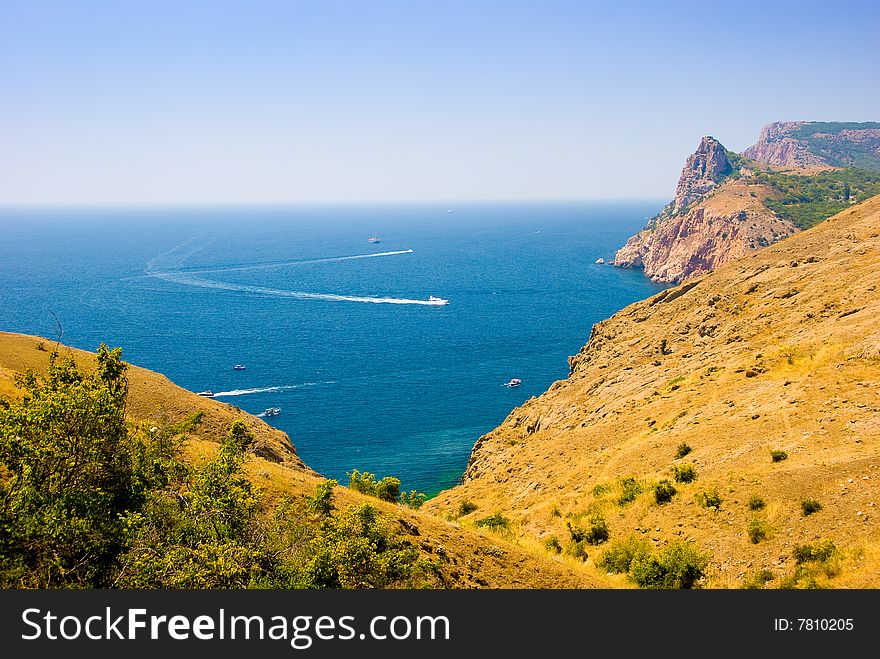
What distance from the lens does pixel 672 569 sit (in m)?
23.4

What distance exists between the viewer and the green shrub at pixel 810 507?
2452 cm

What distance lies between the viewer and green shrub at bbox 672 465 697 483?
31.7 m

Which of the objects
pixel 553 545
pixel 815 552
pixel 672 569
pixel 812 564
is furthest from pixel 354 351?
pixel 812 564

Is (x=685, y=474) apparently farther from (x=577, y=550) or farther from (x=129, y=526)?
(x=129, y=526)

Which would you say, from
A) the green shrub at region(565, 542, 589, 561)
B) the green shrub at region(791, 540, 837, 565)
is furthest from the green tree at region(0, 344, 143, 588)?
the green shrub at region(791, 540, 837, 565)

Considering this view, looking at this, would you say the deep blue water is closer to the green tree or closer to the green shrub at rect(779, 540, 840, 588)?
the green shrub at rect(779, 540, 840, 588)

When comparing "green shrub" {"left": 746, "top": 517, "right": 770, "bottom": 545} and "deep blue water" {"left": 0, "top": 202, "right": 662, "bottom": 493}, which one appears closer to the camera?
"green shrub" {"left": 746, "top": 517, "right": 770, "bottom": 545}

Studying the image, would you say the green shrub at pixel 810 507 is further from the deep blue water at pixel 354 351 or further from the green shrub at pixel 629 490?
the deep blue water at pixel 354 351

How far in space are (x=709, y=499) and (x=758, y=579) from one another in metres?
6.81

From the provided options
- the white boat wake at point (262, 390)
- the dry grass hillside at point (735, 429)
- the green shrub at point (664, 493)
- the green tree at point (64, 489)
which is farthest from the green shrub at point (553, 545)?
the white boat wake at point (262, 390)

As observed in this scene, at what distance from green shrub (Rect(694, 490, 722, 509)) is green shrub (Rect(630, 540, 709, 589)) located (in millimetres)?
4277

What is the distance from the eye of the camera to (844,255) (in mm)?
59594

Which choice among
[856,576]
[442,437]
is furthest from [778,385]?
[442,437]

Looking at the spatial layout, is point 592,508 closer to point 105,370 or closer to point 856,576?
point 856,576
